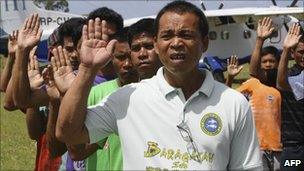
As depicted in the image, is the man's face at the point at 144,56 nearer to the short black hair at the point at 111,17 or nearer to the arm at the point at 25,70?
the short black hair at the point at 111,17

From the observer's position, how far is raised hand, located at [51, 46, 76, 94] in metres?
2.15

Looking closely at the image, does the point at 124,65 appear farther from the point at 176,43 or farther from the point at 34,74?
the point at 176,43

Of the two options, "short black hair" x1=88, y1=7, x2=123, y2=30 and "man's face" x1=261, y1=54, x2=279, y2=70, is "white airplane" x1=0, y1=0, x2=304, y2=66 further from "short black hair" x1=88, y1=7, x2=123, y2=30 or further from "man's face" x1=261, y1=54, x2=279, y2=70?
"short black hair" x1=88, y1=7, x2=123, y2=30

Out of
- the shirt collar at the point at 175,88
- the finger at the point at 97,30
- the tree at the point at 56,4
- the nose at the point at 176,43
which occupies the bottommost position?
the tree at the point at 56,4

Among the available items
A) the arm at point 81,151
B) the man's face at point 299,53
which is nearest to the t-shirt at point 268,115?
the man's face at point 299,53

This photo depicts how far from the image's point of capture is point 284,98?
4777 mm

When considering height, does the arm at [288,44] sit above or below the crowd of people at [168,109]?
below

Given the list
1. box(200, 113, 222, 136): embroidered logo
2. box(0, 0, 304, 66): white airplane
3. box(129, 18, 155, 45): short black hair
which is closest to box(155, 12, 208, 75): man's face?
box(200, 113, 222, 136): embroidered logo

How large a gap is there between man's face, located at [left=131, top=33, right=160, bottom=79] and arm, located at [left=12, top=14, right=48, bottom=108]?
492 mm

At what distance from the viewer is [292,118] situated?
4.62m

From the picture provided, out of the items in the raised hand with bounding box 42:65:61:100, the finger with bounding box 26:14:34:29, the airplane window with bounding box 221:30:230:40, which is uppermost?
the finger with bounding box 26:14:34:29

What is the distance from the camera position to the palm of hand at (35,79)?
3.03 m

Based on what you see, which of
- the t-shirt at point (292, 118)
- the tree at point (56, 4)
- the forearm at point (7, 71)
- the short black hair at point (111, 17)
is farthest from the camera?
the tree at point (56, 4)

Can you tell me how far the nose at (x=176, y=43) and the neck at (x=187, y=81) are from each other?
107mm
